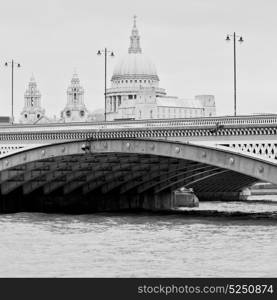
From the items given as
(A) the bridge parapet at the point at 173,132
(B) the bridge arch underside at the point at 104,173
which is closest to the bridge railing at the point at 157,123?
(A) the bridge parapet at the point at 173,132

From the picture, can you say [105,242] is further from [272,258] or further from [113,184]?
[113,184]

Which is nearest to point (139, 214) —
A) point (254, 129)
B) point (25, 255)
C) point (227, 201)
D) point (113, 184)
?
point (113, 184)

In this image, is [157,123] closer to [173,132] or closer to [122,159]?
[173,132]

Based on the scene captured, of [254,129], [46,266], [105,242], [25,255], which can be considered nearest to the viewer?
[46,266]

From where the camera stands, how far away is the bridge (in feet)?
228

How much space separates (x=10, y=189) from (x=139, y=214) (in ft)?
31.0

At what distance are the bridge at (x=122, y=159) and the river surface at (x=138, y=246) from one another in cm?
393

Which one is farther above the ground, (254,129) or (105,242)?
(254,129)

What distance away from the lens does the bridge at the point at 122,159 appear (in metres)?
69.6

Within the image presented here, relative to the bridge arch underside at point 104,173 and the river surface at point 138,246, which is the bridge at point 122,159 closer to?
the bridge arch underside at point 104,173

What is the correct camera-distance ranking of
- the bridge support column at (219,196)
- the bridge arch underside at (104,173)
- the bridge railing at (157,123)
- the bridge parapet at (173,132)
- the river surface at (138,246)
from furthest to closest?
the bridge support column at (219,196), the bridge arch underside at (104,173), the bridge railing at (157,123), the bridge parapet at (173,132), the river surface at (138,246)

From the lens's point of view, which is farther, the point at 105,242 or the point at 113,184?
the point at 113,184
